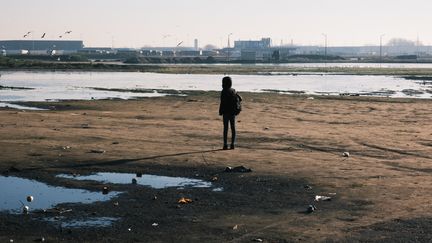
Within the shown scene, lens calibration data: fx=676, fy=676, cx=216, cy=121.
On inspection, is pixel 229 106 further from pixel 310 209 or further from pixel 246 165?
pixel 310 209

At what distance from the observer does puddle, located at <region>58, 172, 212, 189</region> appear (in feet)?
51.7

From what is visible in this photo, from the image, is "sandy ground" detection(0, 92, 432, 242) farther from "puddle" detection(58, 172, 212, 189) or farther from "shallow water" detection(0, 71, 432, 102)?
"shallow water" detection(0, 71, 432, 102)

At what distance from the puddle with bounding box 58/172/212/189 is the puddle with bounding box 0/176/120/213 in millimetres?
1182

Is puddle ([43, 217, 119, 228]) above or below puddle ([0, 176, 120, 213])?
below

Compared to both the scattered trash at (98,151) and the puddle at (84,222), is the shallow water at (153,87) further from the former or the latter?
the puddle at (84,222)

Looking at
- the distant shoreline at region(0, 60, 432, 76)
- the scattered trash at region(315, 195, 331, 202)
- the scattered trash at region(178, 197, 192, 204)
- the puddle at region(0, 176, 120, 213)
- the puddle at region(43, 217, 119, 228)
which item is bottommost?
the scattered trash at region(315, 195, 331, 202)

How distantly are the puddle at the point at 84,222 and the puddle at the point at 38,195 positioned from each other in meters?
1.09

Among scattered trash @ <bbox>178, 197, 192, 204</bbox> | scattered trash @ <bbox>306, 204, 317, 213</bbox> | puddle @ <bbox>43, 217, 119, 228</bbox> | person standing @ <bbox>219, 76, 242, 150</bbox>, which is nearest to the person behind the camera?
puddle @ <bbox>43, 217, 119, 228</bbox>

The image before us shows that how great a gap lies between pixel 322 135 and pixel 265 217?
538 inches

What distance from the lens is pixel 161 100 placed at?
45094 millimetres

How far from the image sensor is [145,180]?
16.4m

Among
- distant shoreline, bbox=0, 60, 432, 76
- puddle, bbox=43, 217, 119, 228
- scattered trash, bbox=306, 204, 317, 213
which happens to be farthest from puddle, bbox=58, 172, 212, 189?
distant shoreline, bbox=0, 60, 432, 76

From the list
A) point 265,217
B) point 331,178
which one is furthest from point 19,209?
point 331,178

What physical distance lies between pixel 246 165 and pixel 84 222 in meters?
7.09
